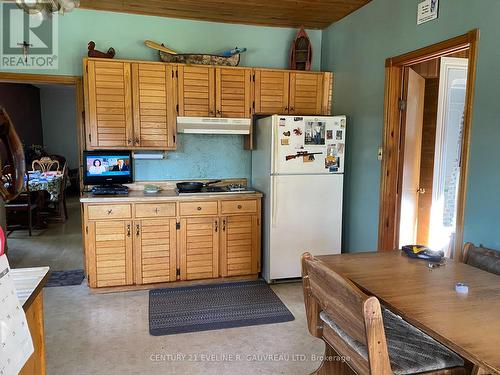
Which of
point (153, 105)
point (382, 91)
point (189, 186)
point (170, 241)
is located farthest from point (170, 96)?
point (382, 91)

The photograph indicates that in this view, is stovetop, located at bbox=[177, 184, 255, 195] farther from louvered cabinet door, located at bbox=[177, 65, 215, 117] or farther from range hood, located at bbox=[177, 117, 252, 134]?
louvered cabinet door, located at bbox=[177, 65, 215, 117]

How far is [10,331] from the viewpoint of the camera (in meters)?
0.97

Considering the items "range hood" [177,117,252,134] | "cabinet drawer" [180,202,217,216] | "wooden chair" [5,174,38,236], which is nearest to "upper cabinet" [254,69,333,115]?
"range hood" [177,117,252,134]

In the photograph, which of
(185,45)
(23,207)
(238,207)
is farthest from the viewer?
(23,207)

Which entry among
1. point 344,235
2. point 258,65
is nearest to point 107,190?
point 258,65

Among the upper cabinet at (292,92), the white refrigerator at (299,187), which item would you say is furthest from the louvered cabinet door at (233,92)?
the white refrigerator at (299,187)

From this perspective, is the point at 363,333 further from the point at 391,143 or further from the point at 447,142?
the point at 447,142

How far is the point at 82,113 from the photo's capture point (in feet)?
12.4

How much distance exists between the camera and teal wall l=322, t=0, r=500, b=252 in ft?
7.45

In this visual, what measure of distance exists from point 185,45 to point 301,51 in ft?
3.97

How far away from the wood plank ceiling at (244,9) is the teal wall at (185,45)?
0.10 m

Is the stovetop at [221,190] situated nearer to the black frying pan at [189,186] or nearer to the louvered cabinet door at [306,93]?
the black frying pan at [189,186]

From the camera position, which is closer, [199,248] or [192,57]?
[199,248]

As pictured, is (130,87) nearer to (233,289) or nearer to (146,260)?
(146,260)
